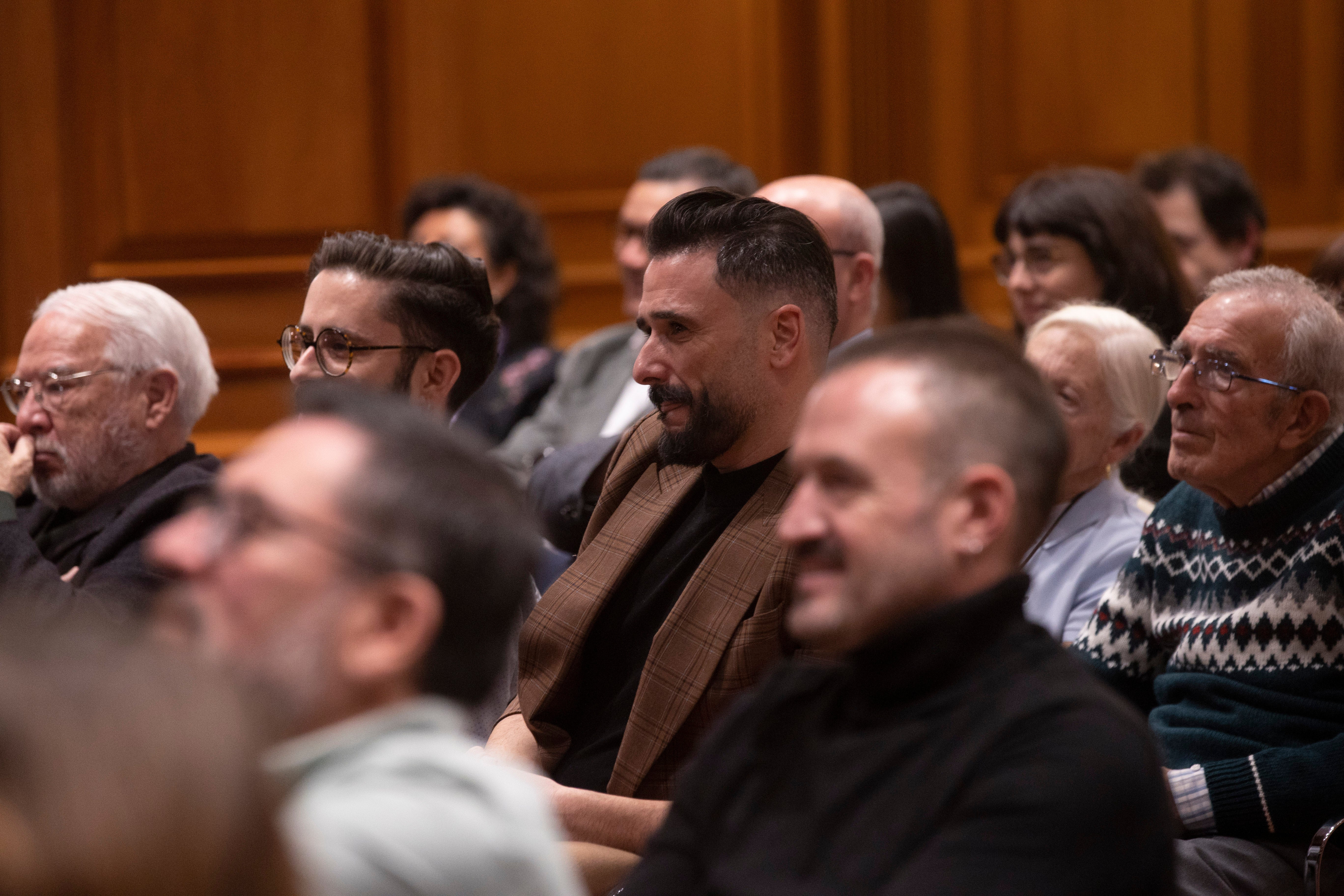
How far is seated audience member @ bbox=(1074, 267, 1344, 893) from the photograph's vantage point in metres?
1.83

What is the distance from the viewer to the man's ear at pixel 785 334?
2.03m

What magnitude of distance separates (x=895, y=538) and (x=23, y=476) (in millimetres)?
1795

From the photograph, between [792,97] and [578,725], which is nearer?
[578,725]

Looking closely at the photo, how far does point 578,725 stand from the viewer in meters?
2.03

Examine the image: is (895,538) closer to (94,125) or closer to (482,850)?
(482,850)

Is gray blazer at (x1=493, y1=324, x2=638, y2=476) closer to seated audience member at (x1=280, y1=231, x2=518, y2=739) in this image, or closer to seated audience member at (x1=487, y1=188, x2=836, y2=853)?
seated audience member at (x1=280, y1=231, x2=518, y2=739)

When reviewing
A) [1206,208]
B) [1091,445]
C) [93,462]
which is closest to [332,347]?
[93,462]

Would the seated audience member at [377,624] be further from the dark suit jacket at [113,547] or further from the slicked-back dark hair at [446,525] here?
the dark suit jacket at [113,547]

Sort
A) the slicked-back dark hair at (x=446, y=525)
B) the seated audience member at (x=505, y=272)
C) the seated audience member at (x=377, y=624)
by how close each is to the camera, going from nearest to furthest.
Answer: the seated audience member at (x=377, y=624), the slicked-back dark hair at (x=446, y=525), the seated audience member at (x=505, y=272)

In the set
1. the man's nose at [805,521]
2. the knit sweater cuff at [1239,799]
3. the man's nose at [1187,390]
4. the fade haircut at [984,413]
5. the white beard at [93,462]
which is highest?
the fade haircut at [984,413]

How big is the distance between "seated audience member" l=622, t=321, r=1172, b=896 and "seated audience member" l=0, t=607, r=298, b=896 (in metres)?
0.55

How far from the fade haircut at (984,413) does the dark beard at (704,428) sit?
690mm

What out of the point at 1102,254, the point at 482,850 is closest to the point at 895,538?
the point at 482,850

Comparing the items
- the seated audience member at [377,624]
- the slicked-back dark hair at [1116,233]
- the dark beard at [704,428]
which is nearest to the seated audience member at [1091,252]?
the slicked-back dark hair at [1116,233]
